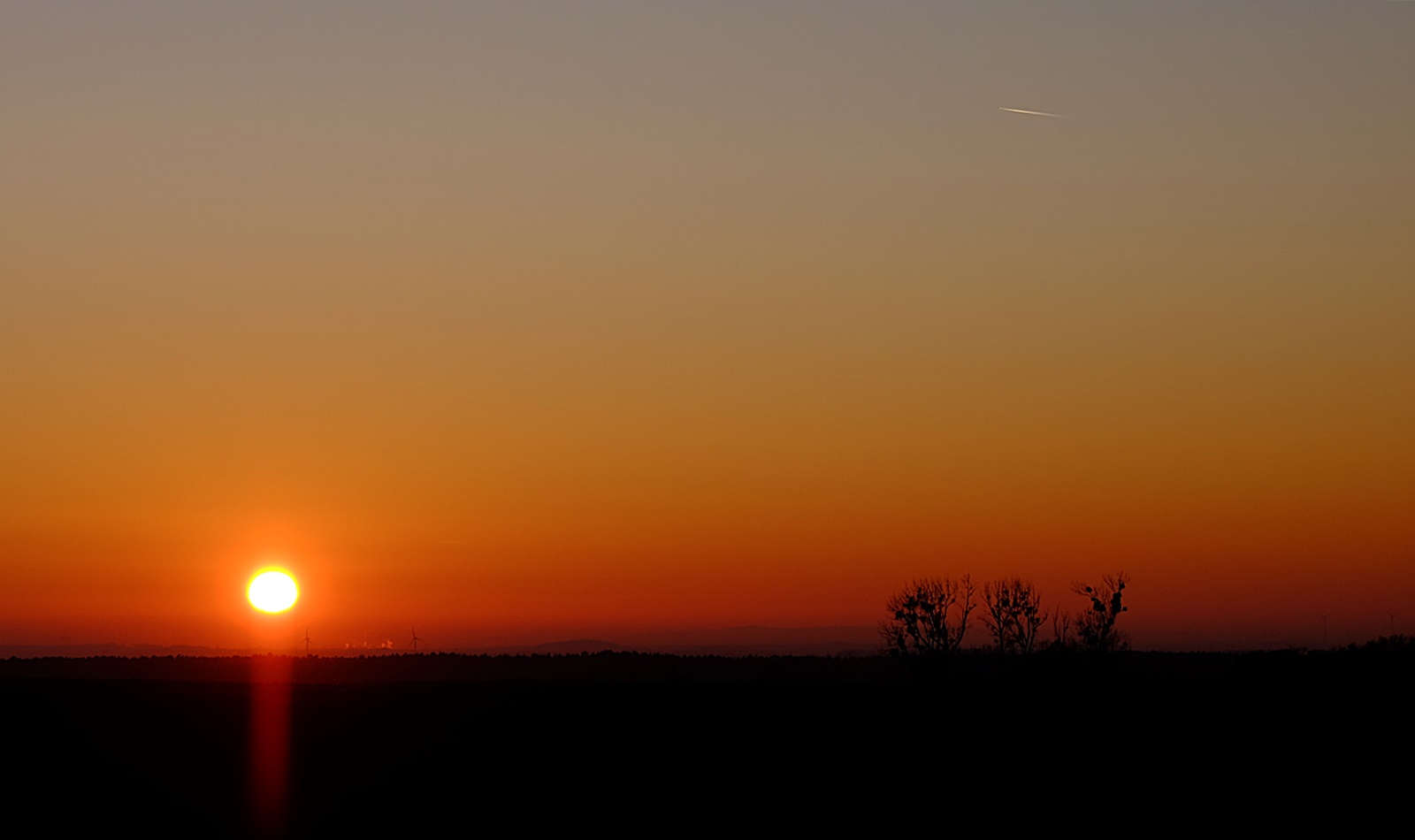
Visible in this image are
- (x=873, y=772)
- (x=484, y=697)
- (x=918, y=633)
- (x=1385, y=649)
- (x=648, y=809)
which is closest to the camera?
(x=648, y=809)

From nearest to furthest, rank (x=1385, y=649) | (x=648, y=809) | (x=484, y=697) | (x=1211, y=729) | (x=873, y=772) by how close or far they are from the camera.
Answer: (x=648, y=809) < (x=873, y=772) < (x=1211, y=729) < (x=484, y=697) < (x=1385, y=649)

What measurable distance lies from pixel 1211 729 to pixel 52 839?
80.0 ft

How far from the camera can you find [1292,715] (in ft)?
127

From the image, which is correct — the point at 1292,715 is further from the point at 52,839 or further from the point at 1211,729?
the point at 52,839

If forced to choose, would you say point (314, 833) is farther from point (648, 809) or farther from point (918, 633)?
point (918, 633)

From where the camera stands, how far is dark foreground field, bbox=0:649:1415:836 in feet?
102

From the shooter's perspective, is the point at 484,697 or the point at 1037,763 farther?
the point at 484,697

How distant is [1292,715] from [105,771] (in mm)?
26641

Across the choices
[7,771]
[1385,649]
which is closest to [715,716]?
[7,771]

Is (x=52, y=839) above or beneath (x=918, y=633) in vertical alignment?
beneath

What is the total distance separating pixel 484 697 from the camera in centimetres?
4322

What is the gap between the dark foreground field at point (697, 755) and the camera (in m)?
31.2

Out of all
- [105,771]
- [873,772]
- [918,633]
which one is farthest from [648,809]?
[918,633]

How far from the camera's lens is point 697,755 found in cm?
3584
